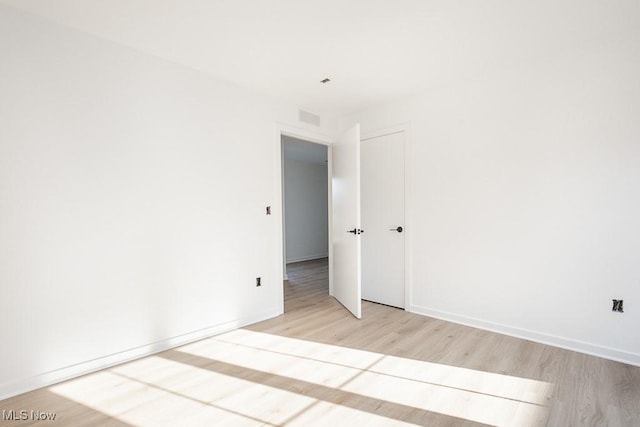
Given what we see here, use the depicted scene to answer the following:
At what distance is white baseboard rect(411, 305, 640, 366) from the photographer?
2.24 metres

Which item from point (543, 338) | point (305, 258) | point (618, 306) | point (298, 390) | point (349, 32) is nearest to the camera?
point (298, 390)

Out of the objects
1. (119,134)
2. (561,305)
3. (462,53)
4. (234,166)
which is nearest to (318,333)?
(234,166)

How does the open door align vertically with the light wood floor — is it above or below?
above

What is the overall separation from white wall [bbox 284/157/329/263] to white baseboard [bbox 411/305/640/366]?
13.6ft

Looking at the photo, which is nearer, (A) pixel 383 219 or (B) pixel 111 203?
(B) pixel 111 203

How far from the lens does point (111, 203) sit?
224 centimetres

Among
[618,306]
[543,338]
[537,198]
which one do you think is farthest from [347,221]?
[618,306]

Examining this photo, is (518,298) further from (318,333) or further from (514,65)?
(514,65)

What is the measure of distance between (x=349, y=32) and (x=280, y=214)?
6.46 feet

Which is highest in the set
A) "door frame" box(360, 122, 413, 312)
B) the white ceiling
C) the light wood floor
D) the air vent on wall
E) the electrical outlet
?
the white ceiling

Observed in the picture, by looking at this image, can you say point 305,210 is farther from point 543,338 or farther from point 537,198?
point 543,338

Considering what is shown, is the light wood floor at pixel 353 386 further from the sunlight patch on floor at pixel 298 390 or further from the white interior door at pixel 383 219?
the white interior door at pixel 383 219

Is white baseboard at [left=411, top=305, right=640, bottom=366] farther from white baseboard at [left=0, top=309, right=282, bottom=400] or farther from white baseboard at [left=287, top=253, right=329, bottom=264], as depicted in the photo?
white baseboard at [left=287, top=253, right=329, bottom=264]

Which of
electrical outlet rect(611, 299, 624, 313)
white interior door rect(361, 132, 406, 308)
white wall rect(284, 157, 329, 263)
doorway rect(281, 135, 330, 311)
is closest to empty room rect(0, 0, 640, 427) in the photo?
electrical outlet rect(611, 299, 624, 313)
